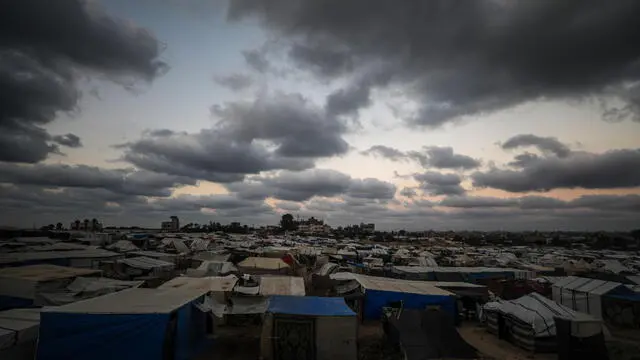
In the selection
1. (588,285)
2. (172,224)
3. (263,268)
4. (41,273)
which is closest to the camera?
(41,273)

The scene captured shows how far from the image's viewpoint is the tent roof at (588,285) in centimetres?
2015

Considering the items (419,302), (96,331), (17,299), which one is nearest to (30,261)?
(17,299)

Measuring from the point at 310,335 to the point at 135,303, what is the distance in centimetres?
590

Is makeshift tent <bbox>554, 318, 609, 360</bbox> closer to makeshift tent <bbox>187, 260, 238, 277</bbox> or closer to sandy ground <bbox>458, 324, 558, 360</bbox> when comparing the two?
sandy ground <bbox>458, 324, 558, 360</bbox>

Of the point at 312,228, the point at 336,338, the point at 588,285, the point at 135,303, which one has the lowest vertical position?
the point at 312,228

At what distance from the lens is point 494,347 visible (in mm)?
15219

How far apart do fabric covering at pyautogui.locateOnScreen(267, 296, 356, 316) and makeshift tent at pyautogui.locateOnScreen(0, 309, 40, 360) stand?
7.02 meters

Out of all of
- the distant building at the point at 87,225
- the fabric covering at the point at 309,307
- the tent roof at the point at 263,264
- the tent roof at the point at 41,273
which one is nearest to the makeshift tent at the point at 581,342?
Answer: the fabric covering at the point at 309,307

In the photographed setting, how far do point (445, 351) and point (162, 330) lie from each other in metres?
9.61

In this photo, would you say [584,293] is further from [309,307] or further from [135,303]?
[135,303]

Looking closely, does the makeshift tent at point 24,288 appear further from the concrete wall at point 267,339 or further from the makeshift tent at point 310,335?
the makeshift tent at point 310,335

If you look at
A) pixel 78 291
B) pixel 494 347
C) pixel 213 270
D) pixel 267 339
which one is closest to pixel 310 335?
pixel 267 339

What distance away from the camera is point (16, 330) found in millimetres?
10156

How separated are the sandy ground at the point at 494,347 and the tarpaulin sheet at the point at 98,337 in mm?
12388
